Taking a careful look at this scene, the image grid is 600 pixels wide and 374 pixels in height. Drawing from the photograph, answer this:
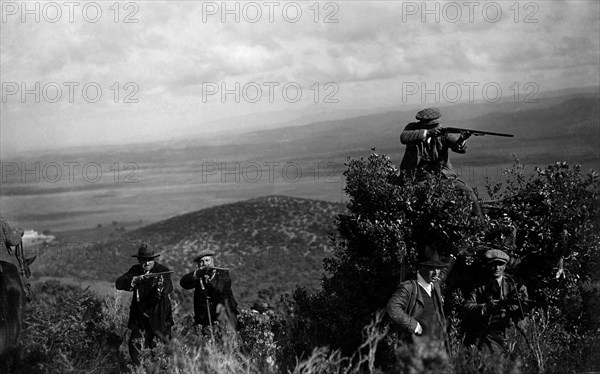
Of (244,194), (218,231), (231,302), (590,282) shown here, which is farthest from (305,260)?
(244,194)

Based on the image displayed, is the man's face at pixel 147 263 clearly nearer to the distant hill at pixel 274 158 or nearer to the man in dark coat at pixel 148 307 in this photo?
the man in dark coat at pixel 148 307

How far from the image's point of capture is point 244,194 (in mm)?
87812

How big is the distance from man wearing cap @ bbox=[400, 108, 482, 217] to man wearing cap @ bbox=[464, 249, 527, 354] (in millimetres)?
2410

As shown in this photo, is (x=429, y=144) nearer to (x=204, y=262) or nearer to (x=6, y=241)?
(x=204, y=262)

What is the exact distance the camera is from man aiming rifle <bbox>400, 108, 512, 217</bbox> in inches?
463

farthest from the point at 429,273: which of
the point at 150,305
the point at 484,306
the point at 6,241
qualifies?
the point at 6,241

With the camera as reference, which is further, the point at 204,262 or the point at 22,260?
the point at 204,262

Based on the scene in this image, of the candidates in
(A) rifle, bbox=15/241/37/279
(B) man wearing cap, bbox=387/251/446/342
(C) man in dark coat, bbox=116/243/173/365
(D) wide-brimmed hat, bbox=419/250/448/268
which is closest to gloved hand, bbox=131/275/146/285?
(C) man in dark coat, bbox=116/243/173/365

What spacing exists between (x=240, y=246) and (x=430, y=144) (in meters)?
27.6

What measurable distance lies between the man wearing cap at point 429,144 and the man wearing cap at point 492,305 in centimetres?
241

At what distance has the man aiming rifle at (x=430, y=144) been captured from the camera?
463 inches

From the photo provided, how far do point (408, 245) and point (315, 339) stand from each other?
1888 mm

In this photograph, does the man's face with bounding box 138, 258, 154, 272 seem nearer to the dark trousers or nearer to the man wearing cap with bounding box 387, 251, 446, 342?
the dark trousers

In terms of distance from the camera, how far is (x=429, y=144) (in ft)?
39.0
